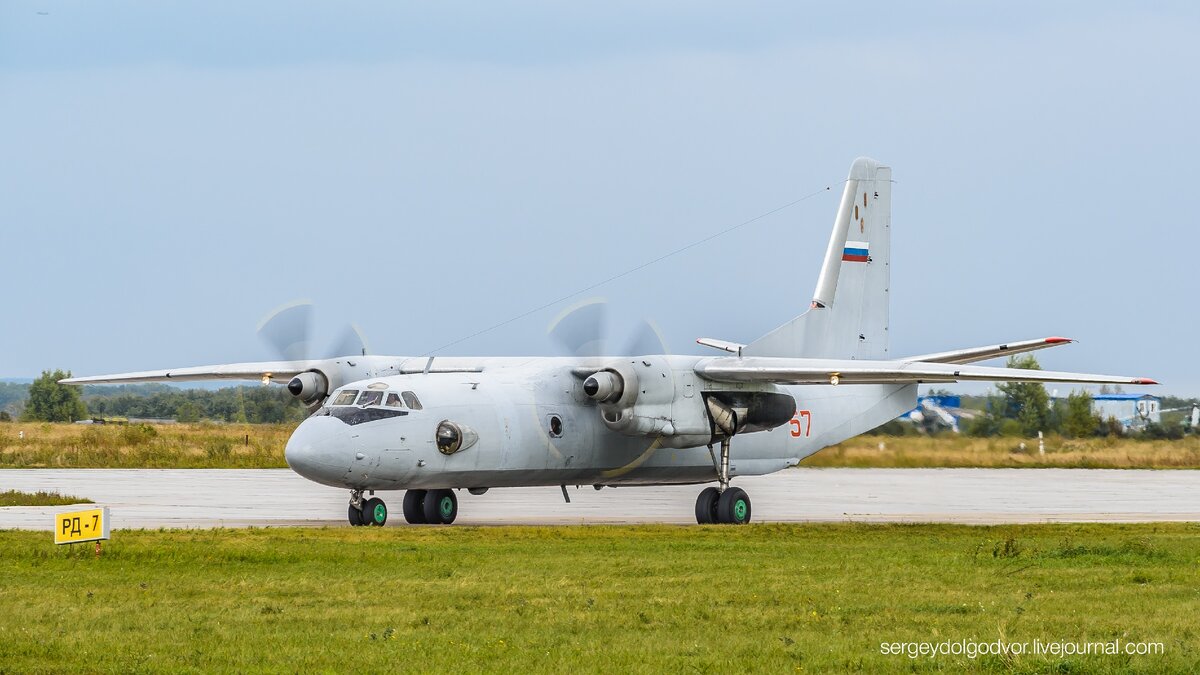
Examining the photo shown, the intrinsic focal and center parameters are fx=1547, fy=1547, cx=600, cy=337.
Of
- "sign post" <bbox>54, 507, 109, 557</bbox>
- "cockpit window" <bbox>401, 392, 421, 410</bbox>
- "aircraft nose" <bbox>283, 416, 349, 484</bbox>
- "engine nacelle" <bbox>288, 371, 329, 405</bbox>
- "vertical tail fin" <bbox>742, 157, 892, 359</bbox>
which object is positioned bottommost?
"sign post" <bbox>54, 507, 109, 557</bbox>

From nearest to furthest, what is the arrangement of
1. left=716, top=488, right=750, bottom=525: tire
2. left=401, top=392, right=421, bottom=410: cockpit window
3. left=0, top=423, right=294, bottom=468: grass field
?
left=401, top=392, right=421, bottom=410: cockpit window, left=716, top=488, right=750, bottom=525: tire, left=0, top=423, right=294, bottom=468: grass field

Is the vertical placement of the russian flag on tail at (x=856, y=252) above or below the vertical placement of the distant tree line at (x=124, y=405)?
above

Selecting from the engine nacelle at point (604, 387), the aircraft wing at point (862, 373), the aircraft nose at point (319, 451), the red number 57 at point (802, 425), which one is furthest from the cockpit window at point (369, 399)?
the red number 57 at point (802, 425)

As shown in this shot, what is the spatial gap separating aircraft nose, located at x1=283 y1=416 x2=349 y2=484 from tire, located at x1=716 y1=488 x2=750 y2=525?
283 inches

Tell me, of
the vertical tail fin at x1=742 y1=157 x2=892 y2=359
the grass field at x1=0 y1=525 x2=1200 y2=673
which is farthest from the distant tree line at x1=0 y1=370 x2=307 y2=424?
the grass field at x1=0 y1=525 x2=1200 y2=673

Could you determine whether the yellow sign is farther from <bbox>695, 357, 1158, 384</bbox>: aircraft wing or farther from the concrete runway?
<bbox>695, 357, 1158, 384</bbox>: aircraft wing

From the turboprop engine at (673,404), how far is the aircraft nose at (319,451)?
4546 mm

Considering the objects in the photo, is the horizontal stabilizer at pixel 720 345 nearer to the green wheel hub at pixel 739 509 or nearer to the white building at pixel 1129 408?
the green wheel hub at pixel 739 509

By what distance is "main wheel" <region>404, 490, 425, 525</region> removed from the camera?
88.4 ft

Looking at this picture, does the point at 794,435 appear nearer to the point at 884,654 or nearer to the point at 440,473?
the point at 440,473

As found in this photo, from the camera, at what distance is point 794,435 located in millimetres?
30453

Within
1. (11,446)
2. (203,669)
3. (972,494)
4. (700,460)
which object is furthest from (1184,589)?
(11,446)

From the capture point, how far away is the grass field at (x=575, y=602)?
11.4 metres

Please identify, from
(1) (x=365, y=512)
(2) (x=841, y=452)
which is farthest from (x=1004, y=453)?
(1) (x=365, y=512)
